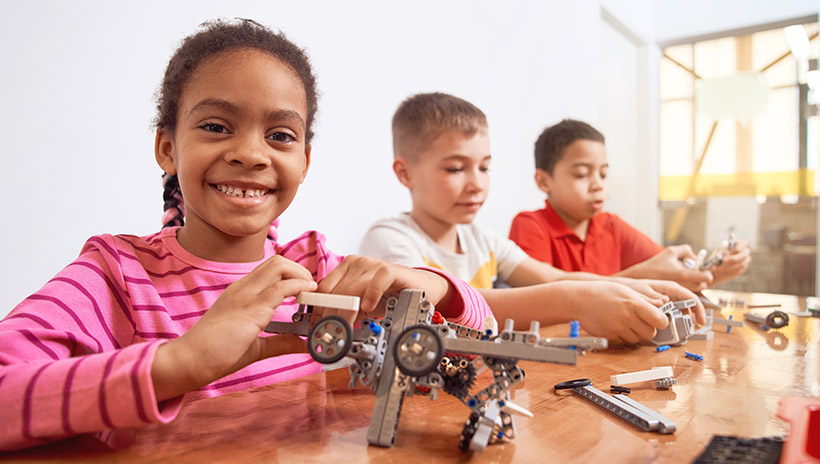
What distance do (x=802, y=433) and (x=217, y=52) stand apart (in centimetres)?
93

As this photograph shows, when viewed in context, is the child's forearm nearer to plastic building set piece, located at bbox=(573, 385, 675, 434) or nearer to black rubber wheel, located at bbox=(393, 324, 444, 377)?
plastic building set piece, located at bbox=(573, 385, 675, 434)

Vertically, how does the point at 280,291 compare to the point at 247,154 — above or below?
below

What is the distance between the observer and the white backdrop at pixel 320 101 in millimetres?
1187

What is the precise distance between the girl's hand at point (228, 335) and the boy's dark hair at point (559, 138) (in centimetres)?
187

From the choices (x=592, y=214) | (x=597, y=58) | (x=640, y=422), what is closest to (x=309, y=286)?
(x=640, y=422)

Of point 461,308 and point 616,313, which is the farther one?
point 616,313

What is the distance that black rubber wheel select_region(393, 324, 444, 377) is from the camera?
22.3 inches

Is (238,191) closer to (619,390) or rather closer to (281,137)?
(281,137)

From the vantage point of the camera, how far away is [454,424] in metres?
0.66

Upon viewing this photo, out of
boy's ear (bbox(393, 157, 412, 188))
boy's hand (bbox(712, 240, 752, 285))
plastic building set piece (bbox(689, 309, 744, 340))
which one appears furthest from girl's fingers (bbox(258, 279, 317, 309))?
boy's hand (bbox(712, 240, 752, 285))

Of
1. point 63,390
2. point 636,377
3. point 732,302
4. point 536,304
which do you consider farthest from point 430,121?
point 63,390

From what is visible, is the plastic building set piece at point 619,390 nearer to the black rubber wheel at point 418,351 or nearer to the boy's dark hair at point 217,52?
the black rubber wheel at point 418,351

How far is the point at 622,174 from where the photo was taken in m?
4.95

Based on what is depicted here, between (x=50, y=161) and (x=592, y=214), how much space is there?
187cm
